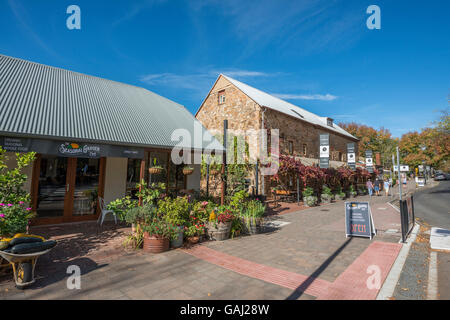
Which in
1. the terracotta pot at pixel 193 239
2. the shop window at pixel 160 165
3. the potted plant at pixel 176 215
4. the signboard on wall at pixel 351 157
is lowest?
the terracotta pot at pixel 193 239

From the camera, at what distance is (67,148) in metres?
6.74

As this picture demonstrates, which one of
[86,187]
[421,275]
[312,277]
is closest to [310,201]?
[421,275]

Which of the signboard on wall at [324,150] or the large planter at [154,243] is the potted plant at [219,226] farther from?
the signboard on wall at [324,150]

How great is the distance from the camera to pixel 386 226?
852 centimetres

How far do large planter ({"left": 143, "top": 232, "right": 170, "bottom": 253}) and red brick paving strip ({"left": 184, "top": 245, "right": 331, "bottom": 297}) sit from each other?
592 mm

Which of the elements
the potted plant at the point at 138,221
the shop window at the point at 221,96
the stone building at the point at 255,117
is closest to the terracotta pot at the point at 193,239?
the potted plant at the point at 138,221

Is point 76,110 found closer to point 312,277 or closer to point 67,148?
point 67,148

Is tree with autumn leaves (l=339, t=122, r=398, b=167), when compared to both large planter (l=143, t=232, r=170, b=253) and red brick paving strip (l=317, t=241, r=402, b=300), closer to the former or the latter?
red brick paving strip (l=317, t=241, r=402, b=300)

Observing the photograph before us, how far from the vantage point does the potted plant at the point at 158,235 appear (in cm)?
542

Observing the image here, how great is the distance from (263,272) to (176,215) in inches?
104

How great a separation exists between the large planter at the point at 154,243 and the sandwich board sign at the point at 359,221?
18.0 feet
